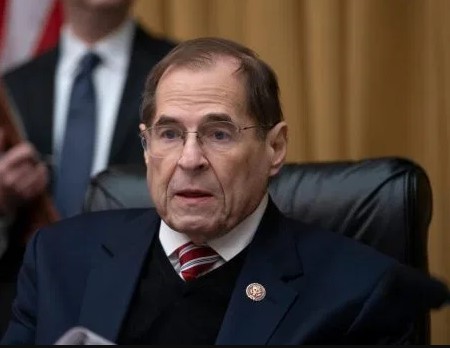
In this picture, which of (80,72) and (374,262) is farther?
(80,72)

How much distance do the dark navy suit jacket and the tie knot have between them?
0.71 m

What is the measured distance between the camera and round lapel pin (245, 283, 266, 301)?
62.2 inches

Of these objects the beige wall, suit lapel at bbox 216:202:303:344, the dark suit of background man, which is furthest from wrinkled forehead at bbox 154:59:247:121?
the beige wall

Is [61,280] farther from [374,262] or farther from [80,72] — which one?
[80,72]

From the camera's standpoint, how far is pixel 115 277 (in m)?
1.69

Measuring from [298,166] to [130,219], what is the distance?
41 centimetres

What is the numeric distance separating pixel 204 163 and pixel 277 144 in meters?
0.18

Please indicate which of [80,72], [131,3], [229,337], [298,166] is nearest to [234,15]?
[131,3]

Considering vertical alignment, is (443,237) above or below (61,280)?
below

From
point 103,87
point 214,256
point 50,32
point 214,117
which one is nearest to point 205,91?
point 214,117

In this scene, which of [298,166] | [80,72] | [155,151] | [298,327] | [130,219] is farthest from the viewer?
[80,72]

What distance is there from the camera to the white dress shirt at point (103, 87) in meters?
2.48

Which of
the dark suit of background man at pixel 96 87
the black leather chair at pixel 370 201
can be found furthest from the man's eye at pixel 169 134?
the dark suit of background man at pixel 96 87

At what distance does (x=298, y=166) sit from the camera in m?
2.00
